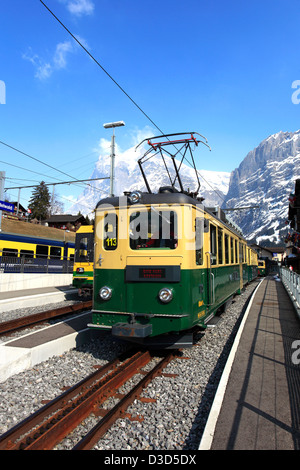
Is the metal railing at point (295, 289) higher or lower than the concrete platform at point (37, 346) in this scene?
higher

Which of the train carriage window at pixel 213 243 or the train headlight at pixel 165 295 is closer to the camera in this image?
the train headlight at pixel 165 295

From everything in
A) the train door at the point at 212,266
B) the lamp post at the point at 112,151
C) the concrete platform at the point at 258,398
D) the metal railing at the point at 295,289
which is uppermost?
the lamp post at the point at 112,151

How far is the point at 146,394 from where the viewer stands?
176 inches

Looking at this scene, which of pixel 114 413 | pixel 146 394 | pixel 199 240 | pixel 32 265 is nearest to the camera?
pixel 114 413

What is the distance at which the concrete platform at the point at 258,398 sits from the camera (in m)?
3.07

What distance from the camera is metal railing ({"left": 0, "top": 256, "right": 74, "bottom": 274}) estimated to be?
1530 cm

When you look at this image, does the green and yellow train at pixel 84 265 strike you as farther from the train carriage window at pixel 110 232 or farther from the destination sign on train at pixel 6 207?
the train carriage window at pixel 110 232

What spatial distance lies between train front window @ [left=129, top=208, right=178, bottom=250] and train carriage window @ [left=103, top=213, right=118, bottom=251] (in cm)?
34

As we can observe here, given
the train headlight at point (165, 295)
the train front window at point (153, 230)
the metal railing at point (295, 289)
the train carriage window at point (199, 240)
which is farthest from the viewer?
the metal railing at point (295, 289)

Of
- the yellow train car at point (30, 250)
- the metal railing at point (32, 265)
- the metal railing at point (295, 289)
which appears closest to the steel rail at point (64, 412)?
the metal railing at point (295, 289)

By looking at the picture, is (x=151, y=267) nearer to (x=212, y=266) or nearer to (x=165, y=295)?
(x=165, y=295)

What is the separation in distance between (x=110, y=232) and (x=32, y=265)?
12.4m

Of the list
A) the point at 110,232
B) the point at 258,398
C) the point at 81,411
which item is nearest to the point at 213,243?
the point at 110,232
